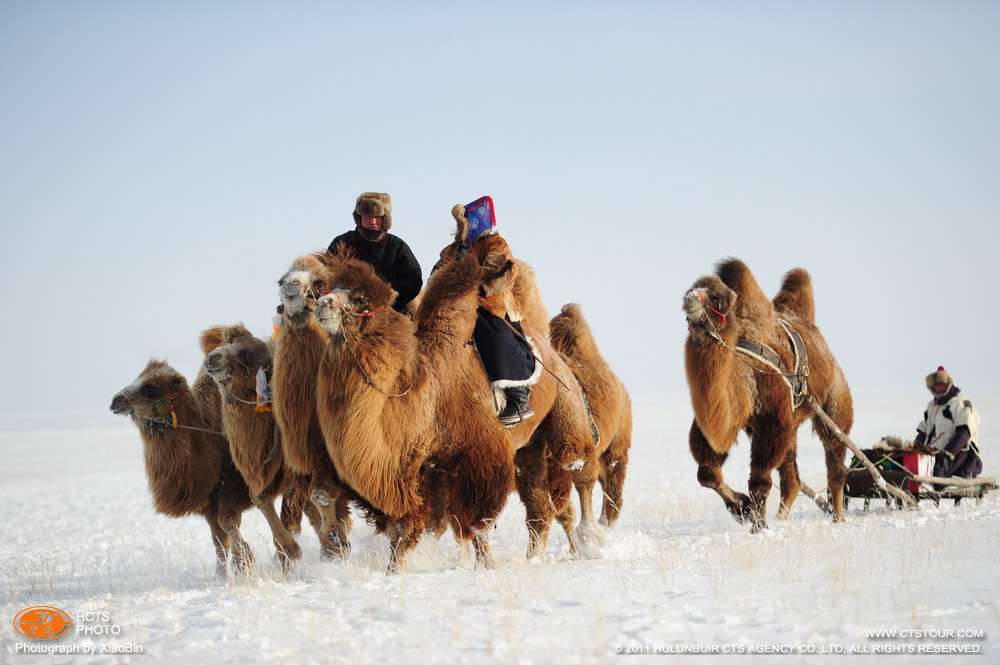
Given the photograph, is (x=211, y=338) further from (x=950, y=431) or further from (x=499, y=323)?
(x=950, y=431)

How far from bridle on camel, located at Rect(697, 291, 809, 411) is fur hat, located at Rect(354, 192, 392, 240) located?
3010 millimetres

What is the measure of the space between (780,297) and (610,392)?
311 cm

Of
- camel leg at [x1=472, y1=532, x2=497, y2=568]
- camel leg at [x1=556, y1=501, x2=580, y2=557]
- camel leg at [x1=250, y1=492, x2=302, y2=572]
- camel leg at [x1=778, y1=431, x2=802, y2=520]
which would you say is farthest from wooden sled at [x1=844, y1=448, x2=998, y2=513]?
camel leg at [x1=250, y1=492, x2=302, y2=572]

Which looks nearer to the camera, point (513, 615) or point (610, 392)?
point (513, 615)

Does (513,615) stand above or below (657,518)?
above

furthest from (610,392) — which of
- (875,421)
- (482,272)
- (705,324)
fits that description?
(875,421)

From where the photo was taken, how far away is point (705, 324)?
8094 millimetres

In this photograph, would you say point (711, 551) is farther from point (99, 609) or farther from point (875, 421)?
point (875, 421)

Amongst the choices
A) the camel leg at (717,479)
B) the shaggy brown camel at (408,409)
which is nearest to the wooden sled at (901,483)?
the camel leg at (717,479)

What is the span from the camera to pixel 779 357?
8.73m

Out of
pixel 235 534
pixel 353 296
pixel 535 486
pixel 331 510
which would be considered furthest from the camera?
pixel 535 486

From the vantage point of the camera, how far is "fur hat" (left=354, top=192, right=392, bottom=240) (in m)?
6.75

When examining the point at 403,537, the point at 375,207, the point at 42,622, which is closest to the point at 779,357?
the point at 375,207

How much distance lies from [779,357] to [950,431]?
9.78 feet
